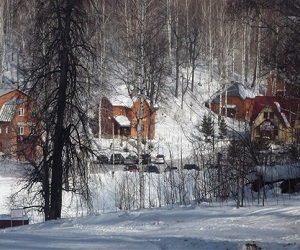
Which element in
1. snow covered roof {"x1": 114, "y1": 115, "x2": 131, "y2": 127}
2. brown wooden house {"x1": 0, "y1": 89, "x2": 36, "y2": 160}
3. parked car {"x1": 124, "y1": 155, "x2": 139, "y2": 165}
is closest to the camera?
brown wooden house {"x1": 0, "y1": 89, "x2": 36, "y2": 160}

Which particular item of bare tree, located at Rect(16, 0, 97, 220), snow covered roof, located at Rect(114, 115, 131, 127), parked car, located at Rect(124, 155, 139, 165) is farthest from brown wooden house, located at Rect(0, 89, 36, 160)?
snow covered roof, located at Rect(114, 115, 131, 127)

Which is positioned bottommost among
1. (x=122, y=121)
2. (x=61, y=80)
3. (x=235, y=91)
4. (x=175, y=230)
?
(x=175, y=230)

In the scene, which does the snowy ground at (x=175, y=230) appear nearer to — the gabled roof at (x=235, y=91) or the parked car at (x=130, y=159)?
the parked car at (x=130, y=159)

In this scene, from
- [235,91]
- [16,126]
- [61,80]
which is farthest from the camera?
[235,91]

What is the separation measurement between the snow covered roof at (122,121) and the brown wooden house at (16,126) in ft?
22.7

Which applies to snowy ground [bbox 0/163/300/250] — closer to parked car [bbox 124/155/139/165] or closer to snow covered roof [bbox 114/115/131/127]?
parked car [bbox 124/155/139/165]

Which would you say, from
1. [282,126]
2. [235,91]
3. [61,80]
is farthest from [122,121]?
[61,80]

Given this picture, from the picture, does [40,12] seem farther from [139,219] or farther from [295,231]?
[295,231]

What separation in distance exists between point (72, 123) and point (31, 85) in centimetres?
135

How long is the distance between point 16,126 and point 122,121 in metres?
12.8

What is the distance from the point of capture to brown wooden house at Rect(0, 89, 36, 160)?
1465cm

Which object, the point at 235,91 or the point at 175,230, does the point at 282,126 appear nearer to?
the point at 175,230

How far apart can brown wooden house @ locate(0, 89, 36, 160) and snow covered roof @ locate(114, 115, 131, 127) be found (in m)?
6.91

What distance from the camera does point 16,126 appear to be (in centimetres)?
2678
